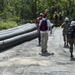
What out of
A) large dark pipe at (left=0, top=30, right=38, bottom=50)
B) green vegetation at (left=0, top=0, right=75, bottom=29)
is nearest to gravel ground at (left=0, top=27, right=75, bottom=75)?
large dark pipe at (left=0, top=30, right=38, bottom=50)

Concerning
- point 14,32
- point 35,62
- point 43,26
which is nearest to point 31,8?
point 14,32

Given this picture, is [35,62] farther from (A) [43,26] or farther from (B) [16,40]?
(B) [16,40]

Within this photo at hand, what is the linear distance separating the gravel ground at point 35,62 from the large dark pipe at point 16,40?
279mm

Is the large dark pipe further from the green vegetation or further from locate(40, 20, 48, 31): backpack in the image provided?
the green vegetation

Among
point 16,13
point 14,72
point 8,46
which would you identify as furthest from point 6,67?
point 16,13

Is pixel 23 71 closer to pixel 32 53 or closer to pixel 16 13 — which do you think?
pixel 32 53

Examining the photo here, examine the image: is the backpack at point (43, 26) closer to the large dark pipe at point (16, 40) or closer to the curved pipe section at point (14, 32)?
the large dark pipe at point (16, 40)

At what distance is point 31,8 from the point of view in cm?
3759

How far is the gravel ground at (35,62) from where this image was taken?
9.38m

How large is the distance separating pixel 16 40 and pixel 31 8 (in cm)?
2284

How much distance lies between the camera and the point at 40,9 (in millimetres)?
37156

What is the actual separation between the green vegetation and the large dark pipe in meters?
16.5

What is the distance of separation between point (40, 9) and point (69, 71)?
28.2m

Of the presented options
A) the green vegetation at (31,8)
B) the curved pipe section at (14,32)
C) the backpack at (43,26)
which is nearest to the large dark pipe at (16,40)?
the curved pipe section at (14,32)
